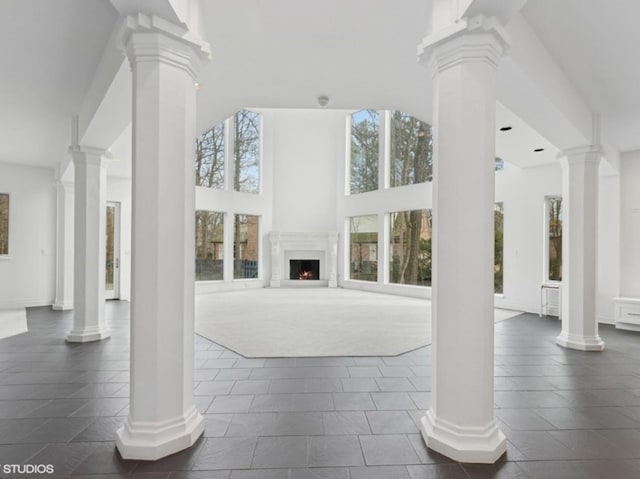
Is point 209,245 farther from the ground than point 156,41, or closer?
closer

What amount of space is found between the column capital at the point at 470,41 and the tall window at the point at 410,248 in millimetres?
6917

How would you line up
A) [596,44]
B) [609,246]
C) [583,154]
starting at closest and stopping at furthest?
[596,44] → [583,154] → [609,246]

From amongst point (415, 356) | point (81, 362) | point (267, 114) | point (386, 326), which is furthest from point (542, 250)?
point (267, 114)

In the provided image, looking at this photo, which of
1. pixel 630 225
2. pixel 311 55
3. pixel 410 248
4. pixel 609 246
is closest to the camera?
pixel 311 55

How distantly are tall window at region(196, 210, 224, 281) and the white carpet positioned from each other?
1113 millimetres

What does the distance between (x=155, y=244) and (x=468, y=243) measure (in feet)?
5.71

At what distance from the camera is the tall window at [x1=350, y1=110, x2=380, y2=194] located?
1017 centimetres

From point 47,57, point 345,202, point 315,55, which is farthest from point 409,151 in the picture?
point 47,57

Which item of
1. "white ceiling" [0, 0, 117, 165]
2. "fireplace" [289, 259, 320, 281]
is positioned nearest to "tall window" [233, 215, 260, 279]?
"fireplace" [289, 259, 320, 281]

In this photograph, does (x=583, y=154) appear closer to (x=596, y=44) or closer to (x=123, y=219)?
(x=596, y=44)

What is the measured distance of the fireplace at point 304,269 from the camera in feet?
36.8

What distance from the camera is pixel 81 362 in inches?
139

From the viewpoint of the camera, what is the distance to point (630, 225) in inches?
216

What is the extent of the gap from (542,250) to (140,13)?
22.6ft
